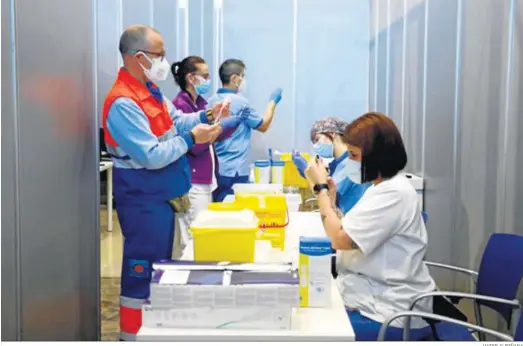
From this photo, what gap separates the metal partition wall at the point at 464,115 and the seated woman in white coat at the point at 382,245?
889 millimetres

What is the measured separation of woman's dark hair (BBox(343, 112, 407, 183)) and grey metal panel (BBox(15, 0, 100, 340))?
1135 mm

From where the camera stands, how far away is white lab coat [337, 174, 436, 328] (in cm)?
197

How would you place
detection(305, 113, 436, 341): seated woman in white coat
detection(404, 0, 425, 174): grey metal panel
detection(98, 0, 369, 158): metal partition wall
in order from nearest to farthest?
1. detection(305, 113, 436, 341): seated woman in white coat
2. detection(404, 0, 425, 174): grey metal panel
3. detection(98, 0, 369, 158): metal partition wall

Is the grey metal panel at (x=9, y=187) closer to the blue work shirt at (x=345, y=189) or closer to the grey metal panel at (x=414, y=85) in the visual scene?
the blue work shirt at (x=345, y=189)

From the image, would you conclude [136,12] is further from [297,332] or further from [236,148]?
[297,332]

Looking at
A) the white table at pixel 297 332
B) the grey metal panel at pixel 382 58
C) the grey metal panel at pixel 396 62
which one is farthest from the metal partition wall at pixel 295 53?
the white table at pixel 297 332

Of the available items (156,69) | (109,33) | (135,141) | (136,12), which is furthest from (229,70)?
(135,141)

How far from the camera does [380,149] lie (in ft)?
6.89

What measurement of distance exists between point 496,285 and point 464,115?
5.12 feet

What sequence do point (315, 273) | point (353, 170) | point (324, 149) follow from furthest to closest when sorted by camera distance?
1. point (324, 149)
2. point (353, 170)
3. point (315, 273)

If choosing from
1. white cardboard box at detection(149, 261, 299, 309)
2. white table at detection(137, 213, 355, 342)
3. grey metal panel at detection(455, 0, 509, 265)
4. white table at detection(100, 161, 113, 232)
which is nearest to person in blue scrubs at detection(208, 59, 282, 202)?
grey metal panel at detection(455, 0, 509, 265)

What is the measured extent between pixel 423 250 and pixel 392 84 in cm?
379

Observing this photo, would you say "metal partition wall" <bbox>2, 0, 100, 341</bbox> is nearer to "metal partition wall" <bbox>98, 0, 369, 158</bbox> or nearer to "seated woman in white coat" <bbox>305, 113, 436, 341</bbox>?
"seated woman in white coat" <bbox>305, 113, 436, 341</bbox>

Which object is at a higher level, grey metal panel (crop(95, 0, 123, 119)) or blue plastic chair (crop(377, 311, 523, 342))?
grey metal panel (crop(95, 0, 123, 119))
